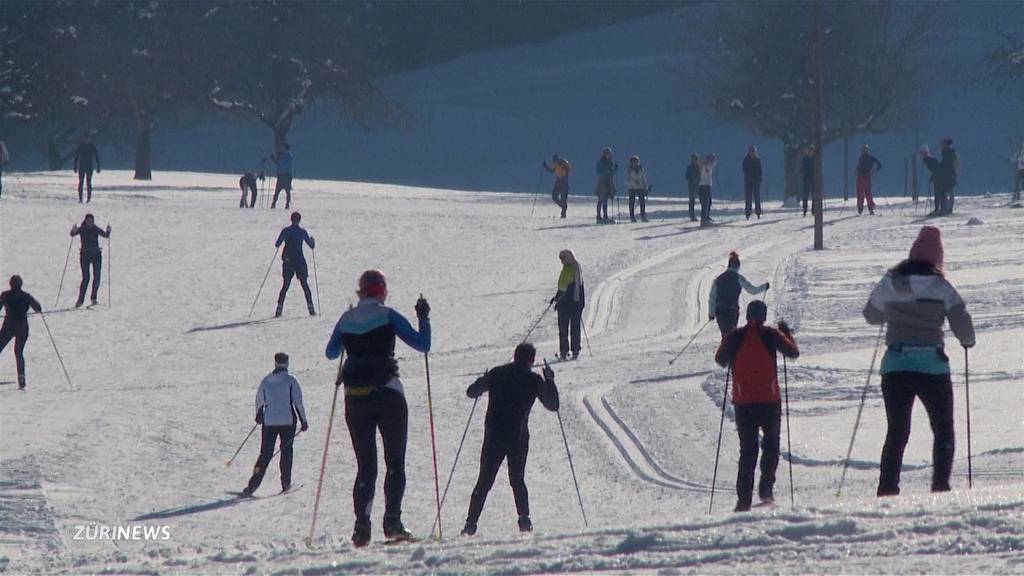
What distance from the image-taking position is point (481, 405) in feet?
48.6

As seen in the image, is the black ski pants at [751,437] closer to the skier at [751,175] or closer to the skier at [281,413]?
the skier at [281,413]

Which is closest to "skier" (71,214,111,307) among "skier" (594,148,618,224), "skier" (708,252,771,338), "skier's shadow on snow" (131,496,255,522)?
"skier" (708,252,771,338)

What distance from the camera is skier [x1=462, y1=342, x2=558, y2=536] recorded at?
361 inches

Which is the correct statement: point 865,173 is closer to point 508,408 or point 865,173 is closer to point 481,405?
point 481,405

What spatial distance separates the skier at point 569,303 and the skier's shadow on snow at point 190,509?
609cm

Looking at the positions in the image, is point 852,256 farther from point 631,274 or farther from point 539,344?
point 539,344

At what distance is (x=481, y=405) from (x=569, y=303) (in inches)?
99.5

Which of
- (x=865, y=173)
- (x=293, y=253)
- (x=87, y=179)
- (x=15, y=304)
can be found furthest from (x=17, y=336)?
(x=865, y=173)

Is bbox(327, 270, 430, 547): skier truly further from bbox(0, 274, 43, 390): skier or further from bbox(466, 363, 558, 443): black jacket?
bbox(0, 274, 43, 390): skier

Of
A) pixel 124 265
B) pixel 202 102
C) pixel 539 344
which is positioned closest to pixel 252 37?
pixel 202 102

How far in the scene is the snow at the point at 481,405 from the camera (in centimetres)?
699

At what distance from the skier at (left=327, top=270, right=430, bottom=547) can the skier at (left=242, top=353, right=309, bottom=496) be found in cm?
383

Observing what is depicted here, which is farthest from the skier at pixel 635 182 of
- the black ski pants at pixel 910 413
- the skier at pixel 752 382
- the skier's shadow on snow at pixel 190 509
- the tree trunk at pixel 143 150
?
the black ski pants at pixel 910 413

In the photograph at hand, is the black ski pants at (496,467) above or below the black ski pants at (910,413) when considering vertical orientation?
below
